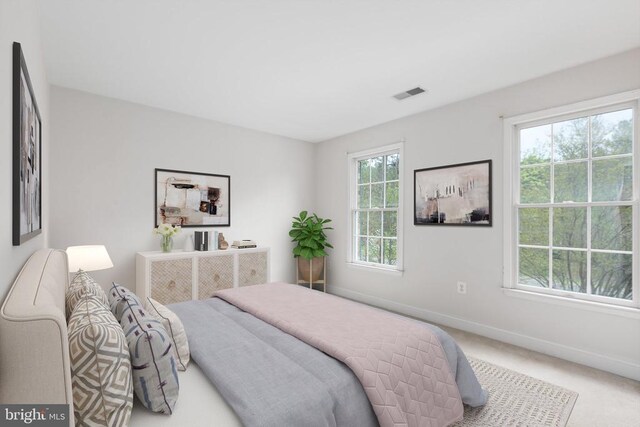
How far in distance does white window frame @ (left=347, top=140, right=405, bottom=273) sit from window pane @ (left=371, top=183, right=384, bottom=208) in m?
0.32

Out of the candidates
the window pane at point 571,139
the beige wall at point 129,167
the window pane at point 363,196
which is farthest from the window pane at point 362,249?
the window pane at point 571,139

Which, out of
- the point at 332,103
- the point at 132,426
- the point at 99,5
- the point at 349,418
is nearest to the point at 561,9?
the point at 332,103

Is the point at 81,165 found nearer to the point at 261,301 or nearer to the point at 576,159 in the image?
the point at 261,301

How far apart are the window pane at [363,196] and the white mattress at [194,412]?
3655mm

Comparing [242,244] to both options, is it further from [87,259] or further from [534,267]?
[534,267]

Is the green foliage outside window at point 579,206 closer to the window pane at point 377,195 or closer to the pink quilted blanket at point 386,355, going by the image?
the window pane at point 377,195

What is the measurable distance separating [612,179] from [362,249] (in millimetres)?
2905

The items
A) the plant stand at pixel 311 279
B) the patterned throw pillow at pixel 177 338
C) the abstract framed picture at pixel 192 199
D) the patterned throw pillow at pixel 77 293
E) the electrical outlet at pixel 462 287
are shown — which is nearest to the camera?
the patterned throw pillow at pixel 77 293

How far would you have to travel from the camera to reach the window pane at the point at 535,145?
2.99 m

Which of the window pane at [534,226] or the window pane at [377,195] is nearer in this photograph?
the window pane at [534,226]

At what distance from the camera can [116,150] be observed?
3496 mm

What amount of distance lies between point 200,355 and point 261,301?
2.75ft

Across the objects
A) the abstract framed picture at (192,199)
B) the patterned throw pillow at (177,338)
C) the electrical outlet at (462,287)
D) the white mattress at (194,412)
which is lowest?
the electrical outlet at (462,287)

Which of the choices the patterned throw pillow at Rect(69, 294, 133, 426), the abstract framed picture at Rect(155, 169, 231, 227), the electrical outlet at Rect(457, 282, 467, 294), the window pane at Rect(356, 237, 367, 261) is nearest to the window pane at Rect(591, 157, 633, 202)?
the electrical outlet at Rect(457, 282, 467, 294)
